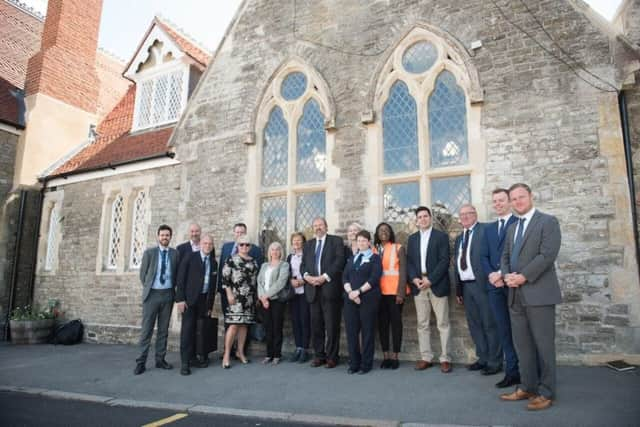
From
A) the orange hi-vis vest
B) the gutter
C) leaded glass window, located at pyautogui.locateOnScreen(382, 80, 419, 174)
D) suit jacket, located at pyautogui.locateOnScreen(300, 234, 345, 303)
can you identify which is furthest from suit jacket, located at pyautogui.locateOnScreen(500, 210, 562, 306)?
the gutter

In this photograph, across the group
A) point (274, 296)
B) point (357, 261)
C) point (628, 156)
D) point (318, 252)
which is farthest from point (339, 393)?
point (628, 156)

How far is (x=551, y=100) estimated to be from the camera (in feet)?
20.2

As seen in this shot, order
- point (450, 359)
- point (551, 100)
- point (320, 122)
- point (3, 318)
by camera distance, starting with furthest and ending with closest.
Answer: point (3, 318) → point (320, 122) → point (551, 100) → point (450, 359)

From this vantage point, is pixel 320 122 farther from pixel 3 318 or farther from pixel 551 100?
pixel 3 318

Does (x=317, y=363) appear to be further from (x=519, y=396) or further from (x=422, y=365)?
(x=519, y=396)

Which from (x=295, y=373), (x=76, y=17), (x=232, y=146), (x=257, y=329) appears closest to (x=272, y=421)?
(x=295, y=373)

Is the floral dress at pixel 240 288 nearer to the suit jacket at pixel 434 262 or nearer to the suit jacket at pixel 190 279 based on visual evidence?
the suit jacket at pixel 190 279

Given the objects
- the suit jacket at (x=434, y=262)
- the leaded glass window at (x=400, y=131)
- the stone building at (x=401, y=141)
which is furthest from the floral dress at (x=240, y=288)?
the leaded glass window at (x=400, y=131)

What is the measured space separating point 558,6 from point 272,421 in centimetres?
682

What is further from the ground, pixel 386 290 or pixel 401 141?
pixel 401 141

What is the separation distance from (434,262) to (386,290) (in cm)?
76

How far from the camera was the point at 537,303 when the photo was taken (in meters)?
3.94

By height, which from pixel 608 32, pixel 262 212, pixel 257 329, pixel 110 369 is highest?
pixel 608 32

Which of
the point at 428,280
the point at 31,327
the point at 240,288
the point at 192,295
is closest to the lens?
the point at 428,280
